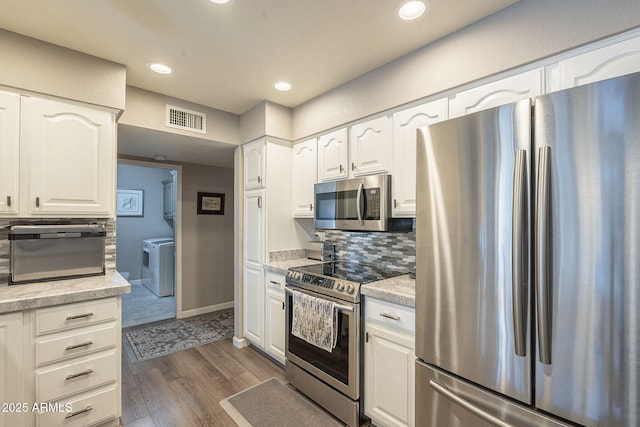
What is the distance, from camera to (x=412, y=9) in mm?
1660

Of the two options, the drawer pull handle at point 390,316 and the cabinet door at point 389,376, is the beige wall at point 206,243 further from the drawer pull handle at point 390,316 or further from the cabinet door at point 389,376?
the drawer pull handle at point 390,316

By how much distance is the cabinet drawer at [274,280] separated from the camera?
2.71 metres

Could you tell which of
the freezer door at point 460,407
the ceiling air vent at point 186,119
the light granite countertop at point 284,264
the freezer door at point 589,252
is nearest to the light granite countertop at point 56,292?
the light granite countertop at point 284,264

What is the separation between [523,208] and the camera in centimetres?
108

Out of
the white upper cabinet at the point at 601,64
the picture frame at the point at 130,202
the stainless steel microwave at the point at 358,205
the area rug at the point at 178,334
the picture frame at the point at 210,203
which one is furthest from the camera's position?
the picture frame at the point at 130,202

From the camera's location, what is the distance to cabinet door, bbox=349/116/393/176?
2.23m

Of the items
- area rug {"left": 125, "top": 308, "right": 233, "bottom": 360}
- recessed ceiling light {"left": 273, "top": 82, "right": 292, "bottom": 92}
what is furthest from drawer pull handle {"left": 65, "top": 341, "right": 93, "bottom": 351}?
recessed ceiling light {"left": 273, "top": 82, "right": 292, "bottom": 92}

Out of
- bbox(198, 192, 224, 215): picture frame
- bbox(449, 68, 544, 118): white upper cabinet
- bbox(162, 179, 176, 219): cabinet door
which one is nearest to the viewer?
bbox(449, 68, 544, 118): white upper cabinet

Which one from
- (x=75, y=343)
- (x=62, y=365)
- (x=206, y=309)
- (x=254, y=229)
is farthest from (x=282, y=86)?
(x=206, y=309)

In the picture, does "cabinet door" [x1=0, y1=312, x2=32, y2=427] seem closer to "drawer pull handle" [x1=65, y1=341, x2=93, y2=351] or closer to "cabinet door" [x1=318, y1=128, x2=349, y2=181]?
"drawer pull handle" [x1=65, y1=341, x2=93, y2=351]

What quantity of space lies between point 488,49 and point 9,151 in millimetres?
3001

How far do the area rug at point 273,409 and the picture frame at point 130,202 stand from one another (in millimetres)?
4995

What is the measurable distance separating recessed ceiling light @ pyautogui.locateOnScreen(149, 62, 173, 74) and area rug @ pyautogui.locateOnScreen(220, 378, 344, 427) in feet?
8.62

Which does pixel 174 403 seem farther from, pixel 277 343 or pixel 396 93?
pixel 396 93
